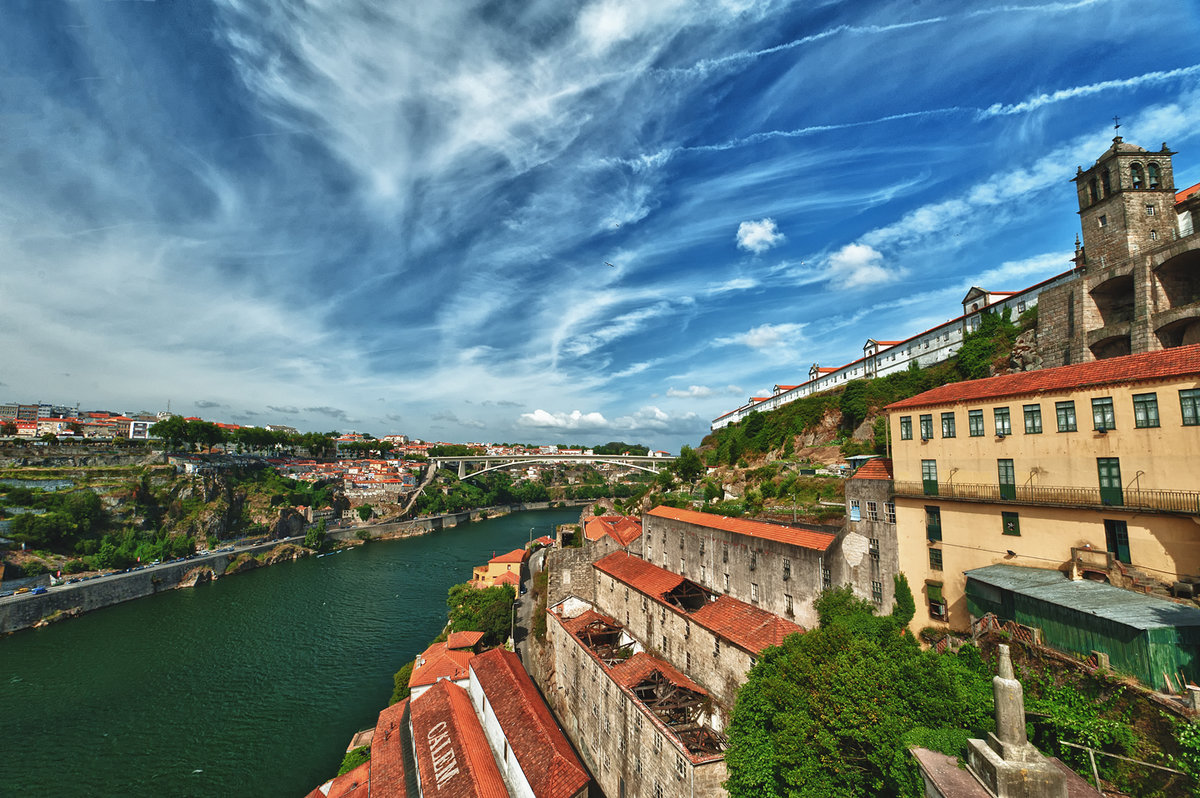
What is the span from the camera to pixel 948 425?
13602mm

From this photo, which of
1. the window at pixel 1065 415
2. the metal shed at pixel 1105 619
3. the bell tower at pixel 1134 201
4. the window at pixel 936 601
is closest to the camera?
the metal shed at pixel 1105 619

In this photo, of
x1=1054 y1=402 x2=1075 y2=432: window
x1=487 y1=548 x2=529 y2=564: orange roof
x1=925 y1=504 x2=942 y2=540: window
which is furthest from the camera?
x1=487 y1=548 x2=529 y2=564: orange roof

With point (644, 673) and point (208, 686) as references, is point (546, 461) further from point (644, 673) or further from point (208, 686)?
point (644, 673)

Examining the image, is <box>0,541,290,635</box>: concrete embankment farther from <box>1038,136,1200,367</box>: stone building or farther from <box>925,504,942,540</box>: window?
<box>1038,136,1200,367</box>: stone building

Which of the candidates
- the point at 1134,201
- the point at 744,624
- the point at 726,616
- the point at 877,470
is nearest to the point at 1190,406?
the point at 877,470

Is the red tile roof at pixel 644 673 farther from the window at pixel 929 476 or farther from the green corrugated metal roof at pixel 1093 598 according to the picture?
the window at pixel 929 476

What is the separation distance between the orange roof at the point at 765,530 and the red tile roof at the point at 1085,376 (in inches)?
206

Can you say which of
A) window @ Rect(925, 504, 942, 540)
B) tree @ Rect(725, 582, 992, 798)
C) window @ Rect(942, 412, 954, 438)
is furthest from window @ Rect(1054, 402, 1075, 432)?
tree @ Rect(725, 582, 992, 798)

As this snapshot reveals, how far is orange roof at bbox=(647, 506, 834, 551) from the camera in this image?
15055 millimetres

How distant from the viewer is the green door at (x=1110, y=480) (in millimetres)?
10094

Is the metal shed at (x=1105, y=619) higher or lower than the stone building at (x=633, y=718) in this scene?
higher

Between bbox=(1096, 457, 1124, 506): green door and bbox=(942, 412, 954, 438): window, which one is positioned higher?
bbox=(942, 412, 954, 438): window

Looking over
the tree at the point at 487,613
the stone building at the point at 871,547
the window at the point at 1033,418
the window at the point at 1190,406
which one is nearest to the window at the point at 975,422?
the window at the point at 1033,418

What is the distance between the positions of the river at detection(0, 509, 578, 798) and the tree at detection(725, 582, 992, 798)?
60.9ft
